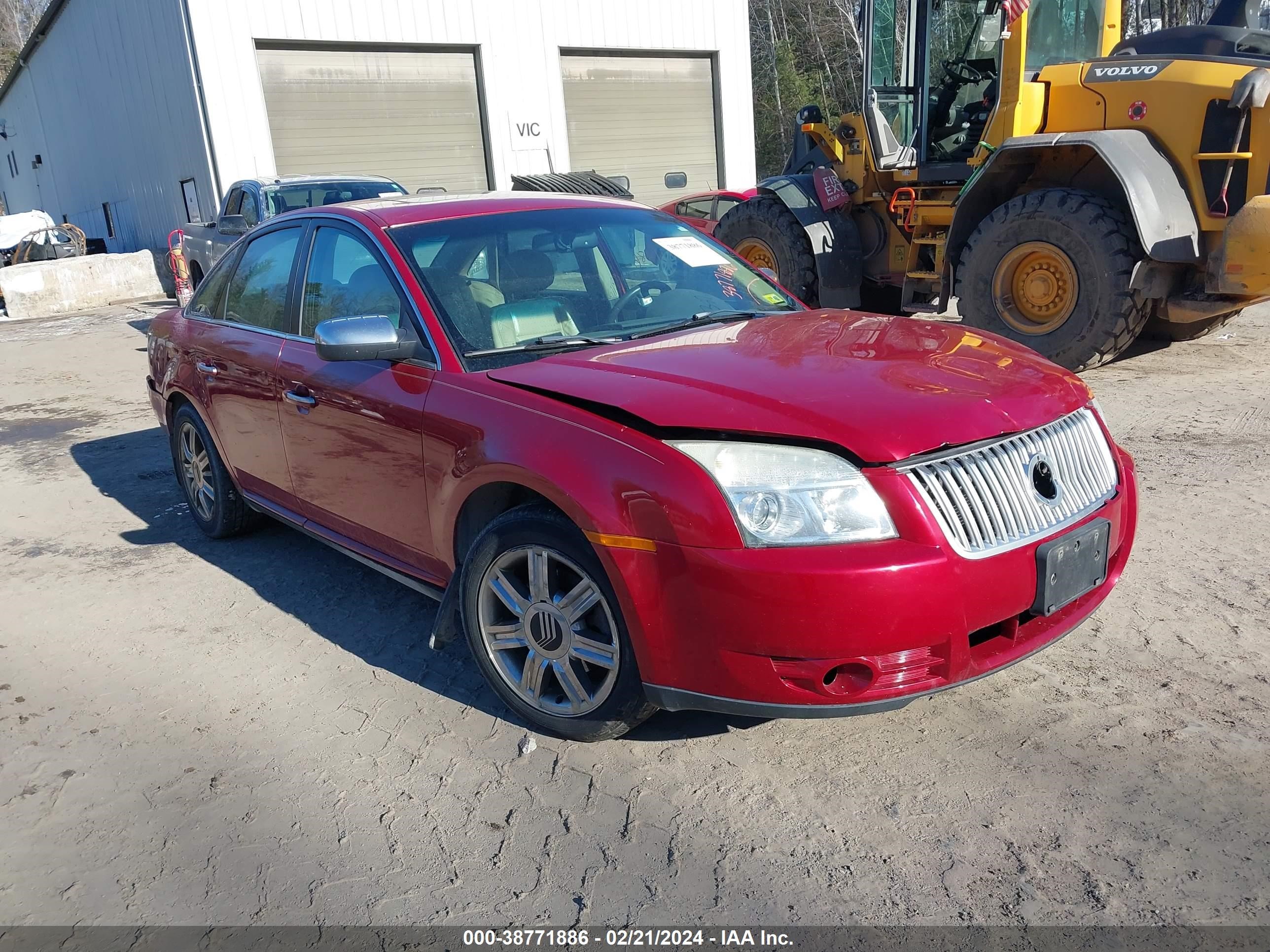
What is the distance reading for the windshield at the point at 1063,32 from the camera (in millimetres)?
7461

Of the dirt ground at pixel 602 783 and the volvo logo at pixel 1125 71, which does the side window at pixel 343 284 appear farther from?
the volvo logo at pixel 1125 71

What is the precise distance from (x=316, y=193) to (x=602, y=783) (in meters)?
11.0

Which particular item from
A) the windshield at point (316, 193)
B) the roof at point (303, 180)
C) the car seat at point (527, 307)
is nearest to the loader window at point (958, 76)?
the car seat at point (527, 307)

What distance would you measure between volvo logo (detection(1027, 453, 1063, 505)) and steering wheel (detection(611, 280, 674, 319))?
1570 mm

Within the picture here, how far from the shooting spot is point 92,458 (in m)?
7.19

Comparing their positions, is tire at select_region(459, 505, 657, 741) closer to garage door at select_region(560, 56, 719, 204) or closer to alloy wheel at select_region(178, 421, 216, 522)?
alloy wheel at select_region(178, 421, 216, 522)

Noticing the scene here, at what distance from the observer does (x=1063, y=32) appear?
25.1 ft

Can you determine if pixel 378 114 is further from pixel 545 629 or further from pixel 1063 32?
pixel 545 629

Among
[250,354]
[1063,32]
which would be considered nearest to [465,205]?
[250,354]

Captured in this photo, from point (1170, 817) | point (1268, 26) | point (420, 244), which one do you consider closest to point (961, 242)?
point (1268, 26)

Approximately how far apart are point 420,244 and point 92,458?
4.76m

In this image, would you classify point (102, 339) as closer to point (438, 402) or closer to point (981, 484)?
point (438, 402)

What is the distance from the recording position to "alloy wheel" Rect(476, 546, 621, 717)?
2.88 m

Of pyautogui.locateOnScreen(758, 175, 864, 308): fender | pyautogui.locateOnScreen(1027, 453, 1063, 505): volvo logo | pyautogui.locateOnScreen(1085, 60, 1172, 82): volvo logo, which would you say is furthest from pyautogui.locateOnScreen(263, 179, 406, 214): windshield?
pyautogui.locateOnScreen(1027, 453, 1063, 505): volvo logo
